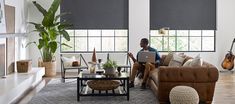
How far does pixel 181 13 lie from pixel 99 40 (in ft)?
7.96

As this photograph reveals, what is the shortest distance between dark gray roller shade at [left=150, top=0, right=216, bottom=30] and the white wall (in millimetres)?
219

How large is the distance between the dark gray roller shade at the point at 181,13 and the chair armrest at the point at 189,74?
454 centimetres

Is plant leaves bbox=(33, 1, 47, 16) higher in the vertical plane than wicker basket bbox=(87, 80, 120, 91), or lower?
higher

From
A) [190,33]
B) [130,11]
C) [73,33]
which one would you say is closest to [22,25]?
[73,33]

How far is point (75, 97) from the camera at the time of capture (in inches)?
241

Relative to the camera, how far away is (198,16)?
9.77m

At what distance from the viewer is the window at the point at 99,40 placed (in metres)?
9.87

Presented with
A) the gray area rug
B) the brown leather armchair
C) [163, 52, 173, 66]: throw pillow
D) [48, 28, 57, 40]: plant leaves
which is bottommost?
the gray area rug

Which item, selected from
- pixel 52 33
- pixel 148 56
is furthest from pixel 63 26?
pixel 148 56

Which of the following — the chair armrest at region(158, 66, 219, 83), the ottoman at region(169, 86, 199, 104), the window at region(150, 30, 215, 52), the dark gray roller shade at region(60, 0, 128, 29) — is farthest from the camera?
the window at region(150, 30, 215, 52)

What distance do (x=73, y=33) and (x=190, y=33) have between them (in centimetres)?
335

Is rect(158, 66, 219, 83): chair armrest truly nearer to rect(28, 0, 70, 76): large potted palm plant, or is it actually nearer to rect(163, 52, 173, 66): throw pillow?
rect(163, 52, 173, 66): throw pillow

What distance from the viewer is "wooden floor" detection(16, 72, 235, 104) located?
19.3 ft

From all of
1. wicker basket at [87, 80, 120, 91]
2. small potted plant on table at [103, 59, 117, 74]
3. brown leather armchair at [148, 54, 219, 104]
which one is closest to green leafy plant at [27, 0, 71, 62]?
small potted plant on table at [103, 59, 117, 74]
